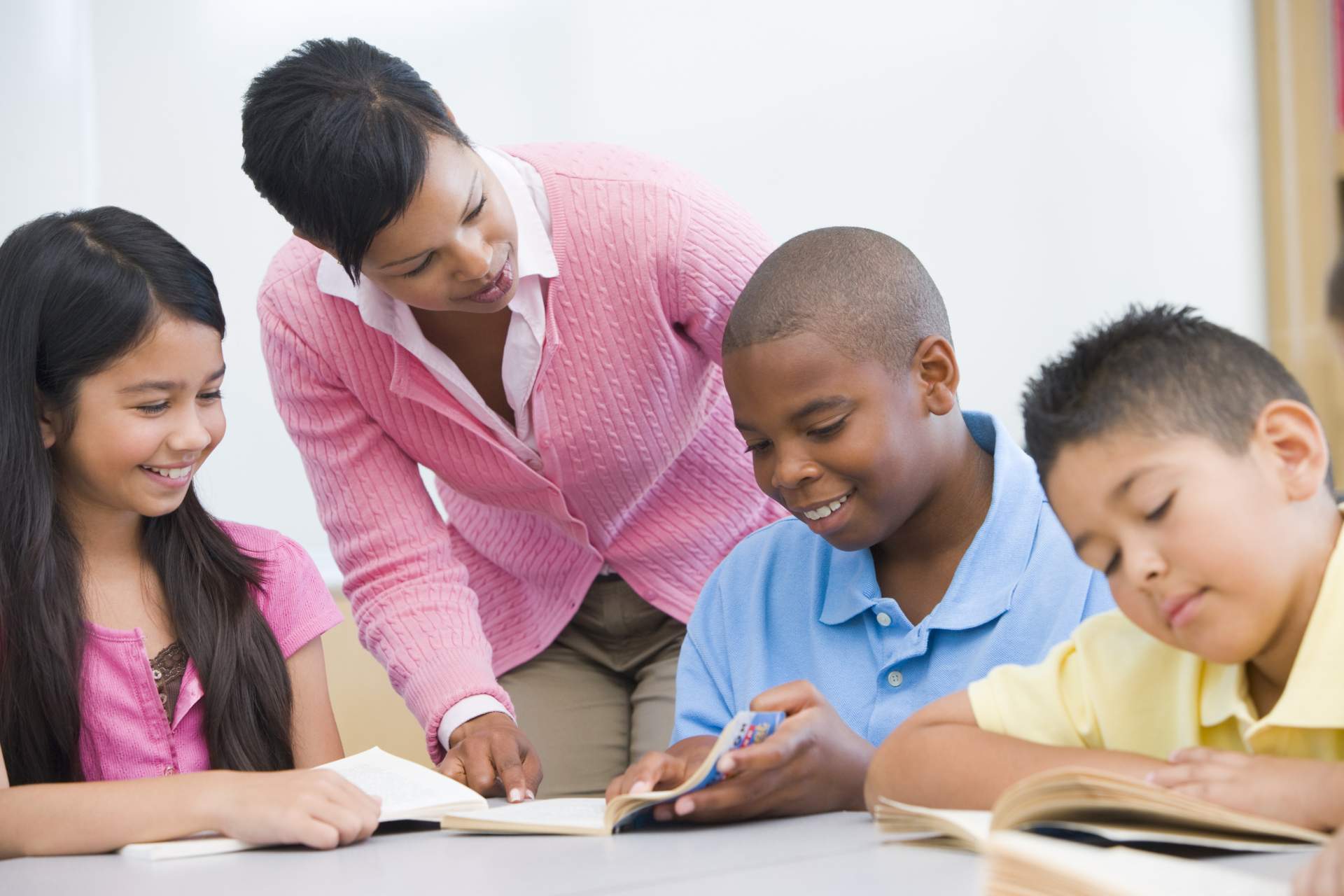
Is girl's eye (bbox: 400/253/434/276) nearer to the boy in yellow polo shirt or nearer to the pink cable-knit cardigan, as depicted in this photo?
the pink cable-knit cardigan

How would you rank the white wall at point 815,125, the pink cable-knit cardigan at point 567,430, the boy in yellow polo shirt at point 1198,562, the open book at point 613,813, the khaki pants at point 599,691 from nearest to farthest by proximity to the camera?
the boy in yellow polo shirt at point 1198,562 < the open book at point 613,813 < the pink cable-knit cardigan at point 567,430 < the khaki pants at point 599,691 < the white wall at point 815,125

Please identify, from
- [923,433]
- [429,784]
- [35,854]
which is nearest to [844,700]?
[923,433]

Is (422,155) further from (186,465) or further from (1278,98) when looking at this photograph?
(1278,98)

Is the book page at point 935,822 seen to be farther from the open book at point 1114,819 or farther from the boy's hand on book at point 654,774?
the boy's hand on book at point 654,774

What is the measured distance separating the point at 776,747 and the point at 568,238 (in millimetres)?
688

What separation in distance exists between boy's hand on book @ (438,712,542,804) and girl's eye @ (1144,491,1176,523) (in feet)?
2.12

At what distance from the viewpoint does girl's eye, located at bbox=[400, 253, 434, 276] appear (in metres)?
1.27

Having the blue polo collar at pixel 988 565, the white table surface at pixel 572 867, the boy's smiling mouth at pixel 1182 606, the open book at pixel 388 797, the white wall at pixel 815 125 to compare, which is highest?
the white wall at pixel 815 125

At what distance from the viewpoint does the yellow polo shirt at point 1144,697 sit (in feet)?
2.62

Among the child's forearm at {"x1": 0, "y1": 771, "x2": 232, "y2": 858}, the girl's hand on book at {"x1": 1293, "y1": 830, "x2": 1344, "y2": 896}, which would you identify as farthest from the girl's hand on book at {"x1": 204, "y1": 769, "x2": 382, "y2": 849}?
the girl's hand on book at {"x1": 1293, "y1": 830, "x2": 1344, "y2": 896}

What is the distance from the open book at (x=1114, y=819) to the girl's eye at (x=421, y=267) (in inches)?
27.5

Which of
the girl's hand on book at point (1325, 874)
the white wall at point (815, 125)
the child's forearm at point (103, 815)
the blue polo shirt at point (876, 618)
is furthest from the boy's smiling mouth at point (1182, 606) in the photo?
the white wall at point (815, 125)

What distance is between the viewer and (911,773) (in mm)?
913

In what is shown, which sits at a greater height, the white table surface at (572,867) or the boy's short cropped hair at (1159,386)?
the boy's short cropped hair at (1159,386)
